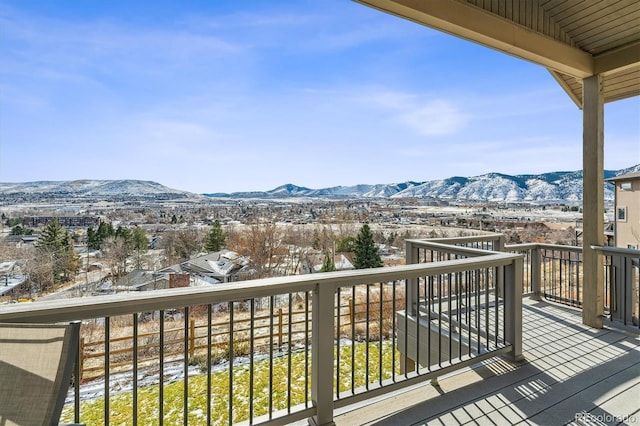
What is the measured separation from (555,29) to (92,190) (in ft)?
33.8

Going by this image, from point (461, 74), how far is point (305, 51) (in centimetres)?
427

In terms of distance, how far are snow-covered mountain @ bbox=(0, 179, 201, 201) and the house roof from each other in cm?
752

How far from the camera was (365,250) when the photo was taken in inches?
401

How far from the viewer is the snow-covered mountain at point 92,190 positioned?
6573 millimetres

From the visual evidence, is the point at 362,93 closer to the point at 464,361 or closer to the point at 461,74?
the point at 461,74

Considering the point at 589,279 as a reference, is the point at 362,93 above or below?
above

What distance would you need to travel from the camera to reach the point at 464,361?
96.5 inches

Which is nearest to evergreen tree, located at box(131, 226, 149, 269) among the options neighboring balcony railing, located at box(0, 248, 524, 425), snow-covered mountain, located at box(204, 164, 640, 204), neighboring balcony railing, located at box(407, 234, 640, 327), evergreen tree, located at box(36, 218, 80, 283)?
evergreen tree, located at box(36, 218, 80, 283)

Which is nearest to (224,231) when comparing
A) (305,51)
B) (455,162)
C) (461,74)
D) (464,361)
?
(305,51)

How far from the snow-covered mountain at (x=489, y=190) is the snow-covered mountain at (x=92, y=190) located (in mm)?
2597

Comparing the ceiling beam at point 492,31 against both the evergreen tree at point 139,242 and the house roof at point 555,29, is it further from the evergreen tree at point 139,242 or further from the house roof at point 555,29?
the evergreen tree at point 139,242

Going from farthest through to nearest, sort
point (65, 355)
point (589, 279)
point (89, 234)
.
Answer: point (89, 234), point (589, 279), point (65, 355)

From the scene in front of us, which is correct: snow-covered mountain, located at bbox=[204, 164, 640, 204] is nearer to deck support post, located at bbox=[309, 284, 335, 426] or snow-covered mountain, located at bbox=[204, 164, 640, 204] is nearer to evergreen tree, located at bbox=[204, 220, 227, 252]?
evergreen tree, located at bbox=[204, 220, 227, 252]

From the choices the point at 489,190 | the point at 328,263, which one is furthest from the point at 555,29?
the point at 328,263
